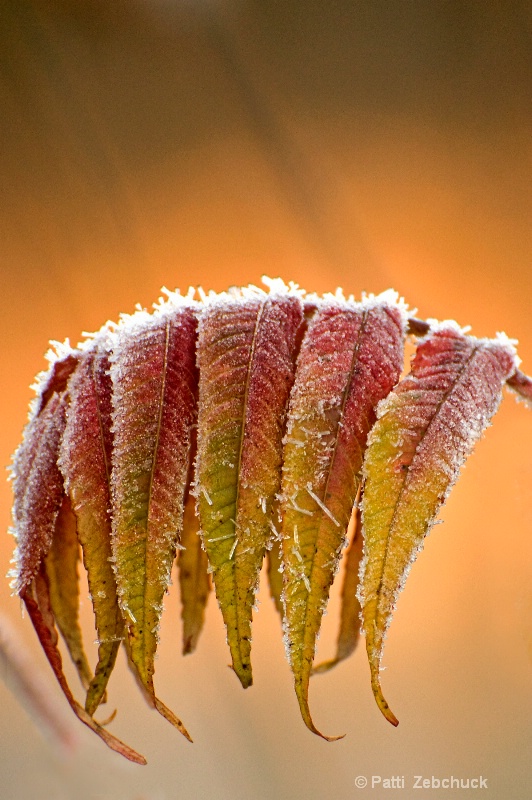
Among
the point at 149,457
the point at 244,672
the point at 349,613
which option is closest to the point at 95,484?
the point at 149,457

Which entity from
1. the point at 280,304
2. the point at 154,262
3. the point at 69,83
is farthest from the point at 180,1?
the point at 280,304

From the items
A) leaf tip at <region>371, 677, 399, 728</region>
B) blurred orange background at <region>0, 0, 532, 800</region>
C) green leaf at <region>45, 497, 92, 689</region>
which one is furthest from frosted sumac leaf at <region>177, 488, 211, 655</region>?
blurred orange background at <region>0, 0, 532, 800</region>

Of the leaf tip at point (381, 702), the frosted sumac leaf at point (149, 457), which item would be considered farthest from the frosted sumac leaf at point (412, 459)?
the frosted sumac leaf at point (149, 457)

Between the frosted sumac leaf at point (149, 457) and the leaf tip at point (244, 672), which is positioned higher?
the frosted sumac leaf at point (149, 457)

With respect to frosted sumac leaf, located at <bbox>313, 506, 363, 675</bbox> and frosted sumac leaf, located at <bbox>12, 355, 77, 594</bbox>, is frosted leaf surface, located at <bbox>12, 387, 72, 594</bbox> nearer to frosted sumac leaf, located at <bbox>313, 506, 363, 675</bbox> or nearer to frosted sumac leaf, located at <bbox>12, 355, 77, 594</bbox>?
frosted sumac leaf, located at <bbox>12, 355, 77, 594</bbox>

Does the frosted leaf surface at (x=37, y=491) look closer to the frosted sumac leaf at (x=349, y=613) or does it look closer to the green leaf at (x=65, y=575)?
the green leaf at (x=65, y=575)

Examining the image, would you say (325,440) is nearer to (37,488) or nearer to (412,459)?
(412,459)

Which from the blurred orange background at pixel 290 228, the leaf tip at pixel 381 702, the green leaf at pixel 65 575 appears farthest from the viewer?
the blurred orange background at pixel 290 228
